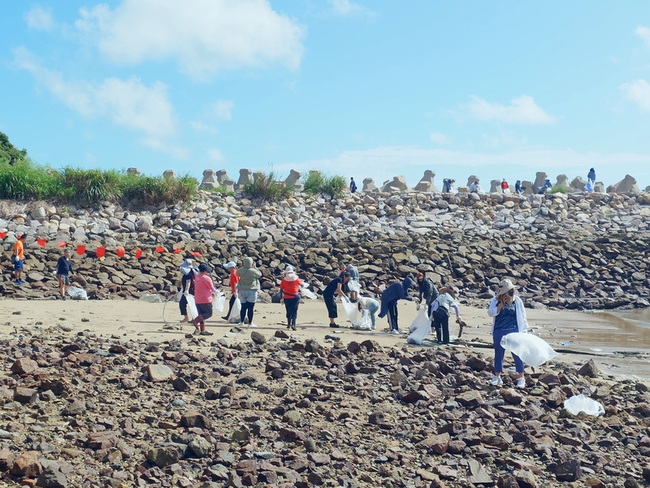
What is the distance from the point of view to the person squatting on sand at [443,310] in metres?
12.1

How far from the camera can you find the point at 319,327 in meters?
14.6

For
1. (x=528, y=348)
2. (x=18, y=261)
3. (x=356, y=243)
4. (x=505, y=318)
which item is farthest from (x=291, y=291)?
(x=356, y=243)

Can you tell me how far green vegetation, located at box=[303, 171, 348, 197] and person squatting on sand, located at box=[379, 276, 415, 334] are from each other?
76.1 ft

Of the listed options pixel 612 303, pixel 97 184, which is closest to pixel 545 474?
pixel 612 303

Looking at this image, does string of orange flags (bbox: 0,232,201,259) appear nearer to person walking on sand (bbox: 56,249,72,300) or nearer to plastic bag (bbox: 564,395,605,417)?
person walking on sand (bbox: 56,249,72,300)

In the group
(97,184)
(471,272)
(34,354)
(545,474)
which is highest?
(97,184)

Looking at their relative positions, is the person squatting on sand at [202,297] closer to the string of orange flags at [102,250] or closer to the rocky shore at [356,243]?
the rocky shore at [356,243]

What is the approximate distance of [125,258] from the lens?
2214cm

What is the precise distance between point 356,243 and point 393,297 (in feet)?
43.4

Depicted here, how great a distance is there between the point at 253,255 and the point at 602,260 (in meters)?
14.9

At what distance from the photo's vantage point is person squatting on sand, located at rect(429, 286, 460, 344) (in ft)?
39.7

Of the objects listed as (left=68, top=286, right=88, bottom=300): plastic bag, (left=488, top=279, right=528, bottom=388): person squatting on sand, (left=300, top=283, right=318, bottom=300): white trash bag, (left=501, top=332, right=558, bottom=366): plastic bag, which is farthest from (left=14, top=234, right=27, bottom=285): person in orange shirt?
(left=501, top=332, right=558, bottom=366): plastic bag

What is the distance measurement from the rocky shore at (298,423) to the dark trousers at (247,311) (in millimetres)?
3945

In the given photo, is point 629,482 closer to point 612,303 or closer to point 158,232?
point 612,303
